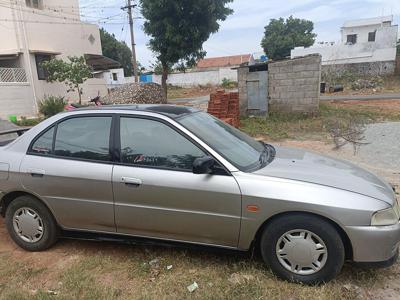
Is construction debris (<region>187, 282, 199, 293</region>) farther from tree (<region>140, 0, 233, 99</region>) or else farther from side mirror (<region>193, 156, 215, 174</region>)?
tree (<region>140, 0, 233, 99</region>)

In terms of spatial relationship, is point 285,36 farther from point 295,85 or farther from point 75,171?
point 75,171

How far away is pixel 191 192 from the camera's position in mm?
3205

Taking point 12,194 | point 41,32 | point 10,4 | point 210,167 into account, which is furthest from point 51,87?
point 210,167

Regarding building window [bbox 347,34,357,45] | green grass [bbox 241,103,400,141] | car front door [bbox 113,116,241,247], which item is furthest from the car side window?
building window [bbox 347,34,357,45]

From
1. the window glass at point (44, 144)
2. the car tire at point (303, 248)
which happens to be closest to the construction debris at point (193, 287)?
the car tire at point (303, 248)

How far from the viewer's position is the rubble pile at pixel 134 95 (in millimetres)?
16750

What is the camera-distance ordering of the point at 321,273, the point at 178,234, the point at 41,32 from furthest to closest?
the point at 41,32
the point at 178,234
the point at 321,273

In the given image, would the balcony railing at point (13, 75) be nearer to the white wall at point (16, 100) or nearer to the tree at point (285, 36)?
the white wall at point (16, 100)

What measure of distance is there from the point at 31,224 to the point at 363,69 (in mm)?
35224

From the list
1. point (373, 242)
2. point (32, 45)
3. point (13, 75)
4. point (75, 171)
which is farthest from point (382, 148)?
point (32, 45)

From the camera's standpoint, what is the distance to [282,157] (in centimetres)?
376

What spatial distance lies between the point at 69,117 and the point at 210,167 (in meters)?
1.72

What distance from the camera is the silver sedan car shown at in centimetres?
294

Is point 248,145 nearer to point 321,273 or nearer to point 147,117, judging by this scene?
point 147,117
